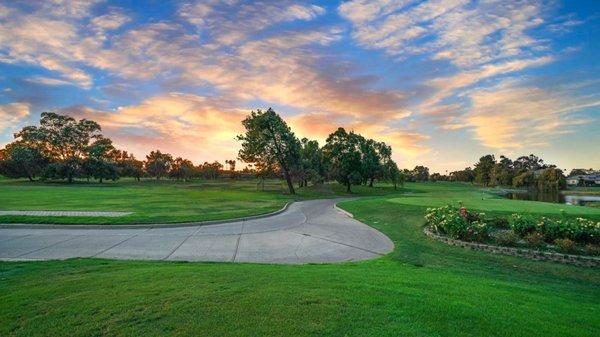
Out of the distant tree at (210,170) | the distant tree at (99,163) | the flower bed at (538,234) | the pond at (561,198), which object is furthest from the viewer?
the distant tree at (210,170)

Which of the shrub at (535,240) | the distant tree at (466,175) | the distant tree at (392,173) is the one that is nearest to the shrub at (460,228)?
the shrub at (535,240)

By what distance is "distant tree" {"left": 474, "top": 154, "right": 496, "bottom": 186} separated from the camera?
123000mm

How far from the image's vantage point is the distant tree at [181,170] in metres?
110

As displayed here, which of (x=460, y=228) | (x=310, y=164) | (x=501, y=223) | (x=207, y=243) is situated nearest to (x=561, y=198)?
(x=310, y=164)

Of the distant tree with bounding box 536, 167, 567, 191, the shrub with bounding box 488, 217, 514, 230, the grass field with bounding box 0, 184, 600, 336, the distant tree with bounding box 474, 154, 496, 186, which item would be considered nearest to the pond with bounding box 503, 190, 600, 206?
the distant tree with bounding box 536, 167, 567, 191

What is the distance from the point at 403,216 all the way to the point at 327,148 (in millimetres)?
37290

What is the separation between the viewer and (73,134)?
78062mm

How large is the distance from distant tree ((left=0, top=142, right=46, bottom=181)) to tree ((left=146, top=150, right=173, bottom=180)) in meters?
35.3

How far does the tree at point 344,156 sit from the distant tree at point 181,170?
69012 millimetres

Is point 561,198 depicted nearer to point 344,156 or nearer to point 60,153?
point 344,156

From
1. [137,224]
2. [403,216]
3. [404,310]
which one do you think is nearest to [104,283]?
[404,310]

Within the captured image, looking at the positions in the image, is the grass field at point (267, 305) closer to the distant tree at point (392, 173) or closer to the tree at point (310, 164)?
the tree at point (310, 164)

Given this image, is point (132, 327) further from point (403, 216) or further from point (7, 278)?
point (403, 216)

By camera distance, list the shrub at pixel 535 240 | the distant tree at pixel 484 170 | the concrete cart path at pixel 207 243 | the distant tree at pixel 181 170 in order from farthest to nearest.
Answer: the distant tree at pixel 484 170, the distant tree at pixel 181 170, the shrub at pixel 535 240, the concrete cart path at pixel 207 243
